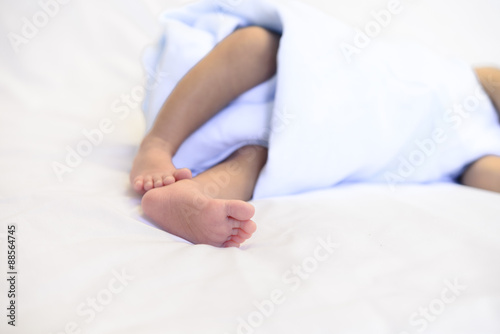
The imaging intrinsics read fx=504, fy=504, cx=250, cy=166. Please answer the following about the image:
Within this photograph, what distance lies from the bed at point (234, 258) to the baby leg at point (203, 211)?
3 centimetres

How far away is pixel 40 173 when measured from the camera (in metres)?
0.94

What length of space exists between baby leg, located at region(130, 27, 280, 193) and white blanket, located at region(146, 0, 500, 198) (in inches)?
1.1

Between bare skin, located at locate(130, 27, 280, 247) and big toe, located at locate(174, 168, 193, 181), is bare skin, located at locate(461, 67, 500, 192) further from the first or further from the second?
big toe, located at locate(174, 168, 193, 181)

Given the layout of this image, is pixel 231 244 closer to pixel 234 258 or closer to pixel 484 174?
pixel 234 258

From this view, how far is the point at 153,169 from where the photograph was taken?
90 cm

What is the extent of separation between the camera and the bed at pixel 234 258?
0.50 m

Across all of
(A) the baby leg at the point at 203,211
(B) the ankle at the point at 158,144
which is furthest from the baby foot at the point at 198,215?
(B) the ankle at the point at 158,144

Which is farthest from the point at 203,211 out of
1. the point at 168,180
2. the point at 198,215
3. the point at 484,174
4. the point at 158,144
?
the point at 484,174

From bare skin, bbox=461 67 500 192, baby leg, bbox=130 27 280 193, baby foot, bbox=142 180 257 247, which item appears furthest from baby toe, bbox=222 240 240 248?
bare skin, bbox=461 67 500 192

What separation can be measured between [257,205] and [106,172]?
1.10 ft

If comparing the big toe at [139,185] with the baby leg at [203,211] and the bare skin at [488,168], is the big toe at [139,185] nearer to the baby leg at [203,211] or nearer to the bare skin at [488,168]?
the baby leg at [203,211]

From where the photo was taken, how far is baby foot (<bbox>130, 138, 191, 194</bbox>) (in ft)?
2.76

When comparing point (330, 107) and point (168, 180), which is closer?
point (168, 180)

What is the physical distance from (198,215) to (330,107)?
1.29 ft
